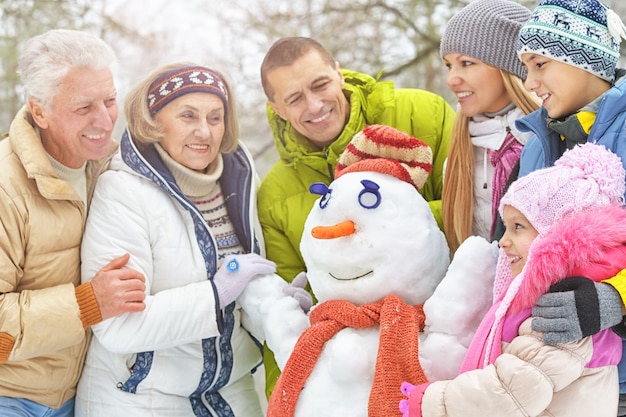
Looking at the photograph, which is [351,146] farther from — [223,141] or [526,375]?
[526,375]

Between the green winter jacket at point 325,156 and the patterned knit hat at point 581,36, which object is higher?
the patterned knit hat at point 581,36

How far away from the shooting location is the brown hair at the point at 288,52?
9.27 feet

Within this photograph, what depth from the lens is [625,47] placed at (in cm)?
545

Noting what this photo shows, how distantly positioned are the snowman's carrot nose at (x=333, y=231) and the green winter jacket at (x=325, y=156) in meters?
0.70

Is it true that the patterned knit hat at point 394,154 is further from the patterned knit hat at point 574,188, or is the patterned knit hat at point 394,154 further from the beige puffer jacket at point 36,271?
the beige puffer jacket at point 36,271

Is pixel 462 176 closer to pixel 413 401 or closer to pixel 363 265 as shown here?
pixel 363 265

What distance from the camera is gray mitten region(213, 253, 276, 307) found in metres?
2.53

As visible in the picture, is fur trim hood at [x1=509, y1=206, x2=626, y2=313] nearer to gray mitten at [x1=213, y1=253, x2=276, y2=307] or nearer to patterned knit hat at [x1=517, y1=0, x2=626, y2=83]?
patterned knit hat at [x1=517, y1=0, x2=626, y2=83]

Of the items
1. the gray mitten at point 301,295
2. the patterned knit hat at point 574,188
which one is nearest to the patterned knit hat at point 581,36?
the patterned knit hat at point 574,188

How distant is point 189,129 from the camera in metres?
2.65

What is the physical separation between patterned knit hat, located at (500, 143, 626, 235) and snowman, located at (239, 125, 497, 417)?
31cm

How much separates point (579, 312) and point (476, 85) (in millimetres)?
1111

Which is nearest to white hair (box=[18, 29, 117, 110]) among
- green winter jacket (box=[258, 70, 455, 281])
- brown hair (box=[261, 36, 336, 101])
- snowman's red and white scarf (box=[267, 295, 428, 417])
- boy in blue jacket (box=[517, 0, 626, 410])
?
brown hair (box=[261, 36, 336, 101])

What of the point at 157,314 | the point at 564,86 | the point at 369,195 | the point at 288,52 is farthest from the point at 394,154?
the point at 157,314
